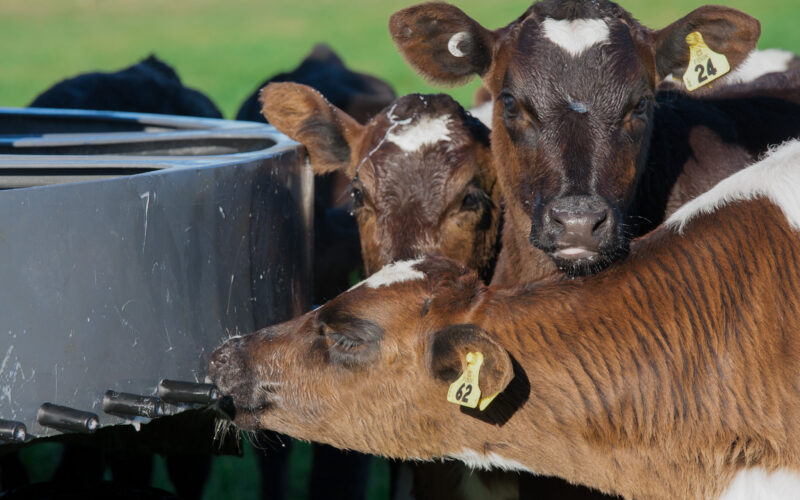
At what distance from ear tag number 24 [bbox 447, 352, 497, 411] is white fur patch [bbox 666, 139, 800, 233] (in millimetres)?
990

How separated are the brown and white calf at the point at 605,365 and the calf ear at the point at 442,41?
4.43ft

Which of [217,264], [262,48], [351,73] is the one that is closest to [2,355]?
[217,264]

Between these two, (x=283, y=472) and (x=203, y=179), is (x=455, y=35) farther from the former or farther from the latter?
(x=283, y=472)

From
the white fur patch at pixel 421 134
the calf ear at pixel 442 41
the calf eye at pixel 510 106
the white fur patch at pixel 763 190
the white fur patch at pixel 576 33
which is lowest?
the white fur patch at pixel 421 134

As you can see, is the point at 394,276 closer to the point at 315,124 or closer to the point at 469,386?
the point at 469,386

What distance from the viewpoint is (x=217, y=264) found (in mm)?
3578

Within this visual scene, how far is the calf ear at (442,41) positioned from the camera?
4613 millimetres

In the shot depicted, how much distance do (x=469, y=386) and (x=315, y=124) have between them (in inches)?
88.6

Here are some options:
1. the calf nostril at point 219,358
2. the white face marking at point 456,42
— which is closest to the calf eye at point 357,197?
the white face marking at point 456,42

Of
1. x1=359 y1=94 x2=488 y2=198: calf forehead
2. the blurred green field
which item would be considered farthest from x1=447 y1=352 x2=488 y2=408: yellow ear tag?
the blurred green field

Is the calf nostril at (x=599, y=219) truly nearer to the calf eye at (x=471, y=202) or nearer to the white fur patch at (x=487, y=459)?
the white fur patch at (x=487, y=459)

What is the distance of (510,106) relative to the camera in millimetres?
4336

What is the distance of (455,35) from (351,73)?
13.5ft

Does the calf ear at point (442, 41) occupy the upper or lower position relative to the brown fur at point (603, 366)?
upper
